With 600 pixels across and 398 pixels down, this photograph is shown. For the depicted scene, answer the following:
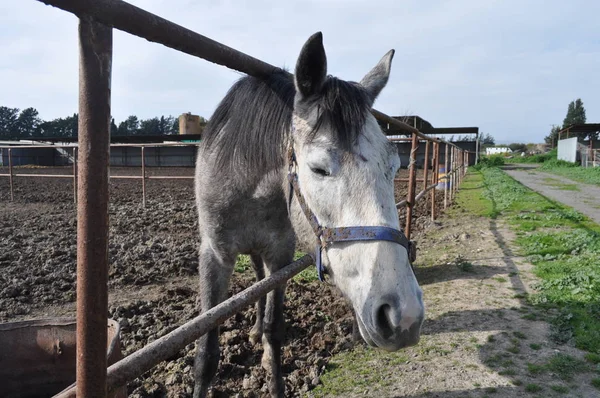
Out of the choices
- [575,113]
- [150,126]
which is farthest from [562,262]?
[575,113]

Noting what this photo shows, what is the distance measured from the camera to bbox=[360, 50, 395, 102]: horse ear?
77.8 inches

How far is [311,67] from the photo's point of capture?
1.53m

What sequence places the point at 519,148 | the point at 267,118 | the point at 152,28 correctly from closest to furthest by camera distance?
the point at 152,28 < the point at 267,118 < the point at 519,148

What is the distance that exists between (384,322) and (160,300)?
3.13 m

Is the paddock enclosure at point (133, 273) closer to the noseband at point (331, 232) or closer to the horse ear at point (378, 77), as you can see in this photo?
the noseband at point (331, 232)

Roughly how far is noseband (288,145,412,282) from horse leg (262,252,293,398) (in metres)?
0.93

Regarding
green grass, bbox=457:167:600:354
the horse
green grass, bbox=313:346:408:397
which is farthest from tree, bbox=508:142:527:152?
the horse

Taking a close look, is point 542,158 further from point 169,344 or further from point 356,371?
point 169,344

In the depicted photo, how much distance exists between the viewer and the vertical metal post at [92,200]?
0.79 metres

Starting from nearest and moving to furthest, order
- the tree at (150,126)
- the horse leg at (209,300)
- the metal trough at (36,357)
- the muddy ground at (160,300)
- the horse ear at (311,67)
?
the horse ear at (311,67), the metal trough at (36,357), the horse leg at (209,300), the muddy ground at (160,300), the tree at (150,126)

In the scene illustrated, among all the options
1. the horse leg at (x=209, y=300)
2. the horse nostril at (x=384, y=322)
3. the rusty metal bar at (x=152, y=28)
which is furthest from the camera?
the horse leg at (x=209, y=300)

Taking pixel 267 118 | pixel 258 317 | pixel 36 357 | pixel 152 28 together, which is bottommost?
pixel 258 317

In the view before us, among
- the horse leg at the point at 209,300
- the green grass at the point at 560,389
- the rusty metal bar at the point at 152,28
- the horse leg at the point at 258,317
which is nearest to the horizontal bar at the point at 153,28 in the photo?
the rusty metal bar at the point at 152,28

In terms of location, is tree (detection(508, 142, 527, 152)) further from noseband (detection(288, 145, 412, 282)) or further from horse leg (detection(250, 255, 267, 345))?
noseband (detection(288, 145, 412, 282))
